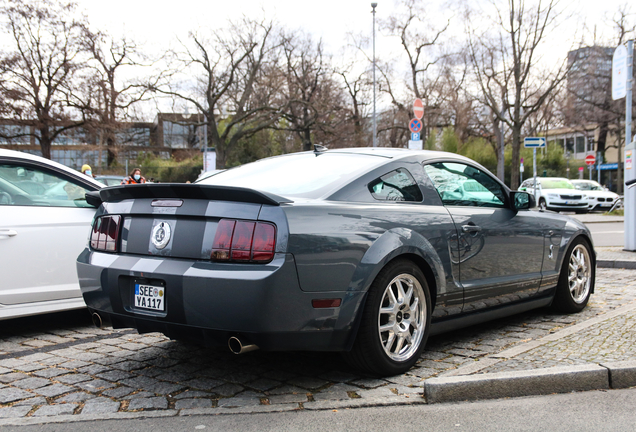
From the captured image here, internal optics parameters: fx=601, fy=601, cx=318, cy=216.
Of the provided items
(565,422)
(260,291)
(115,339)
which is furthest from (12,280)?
(565,422)

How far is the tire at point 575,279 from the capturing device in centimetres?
542

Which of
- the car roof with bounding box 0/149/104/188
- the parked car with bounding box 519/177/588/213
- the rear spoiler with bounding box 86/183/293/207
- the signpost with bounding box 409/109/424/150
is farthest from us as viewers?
the parked car with bounding box 519/177/588/213

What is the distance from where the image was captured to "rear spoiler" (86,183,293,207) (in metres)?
3.18

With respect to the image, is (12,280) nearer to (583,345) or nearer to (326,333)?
(326,333)

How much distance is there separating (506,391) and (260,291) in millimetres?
1531

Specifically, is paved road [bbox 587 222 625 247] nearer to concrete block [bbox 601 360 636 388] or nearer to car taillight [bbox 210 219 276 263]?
concrete block [bbox 601 360 636 388]

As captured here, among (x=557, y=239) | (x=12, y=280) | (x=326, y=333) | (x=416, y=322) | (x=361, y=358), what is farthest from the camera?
(x=557, y=239)

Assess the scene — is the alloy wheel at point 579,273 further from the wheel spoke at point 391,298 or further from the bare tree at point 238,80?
the bare tree at point 238,80

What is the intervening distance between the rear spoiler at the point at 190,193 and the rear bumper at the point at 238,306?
1.11ft

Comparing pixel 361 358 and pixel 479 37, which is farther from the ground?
pixel 479 37

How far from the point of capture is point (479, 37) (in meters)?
33.7

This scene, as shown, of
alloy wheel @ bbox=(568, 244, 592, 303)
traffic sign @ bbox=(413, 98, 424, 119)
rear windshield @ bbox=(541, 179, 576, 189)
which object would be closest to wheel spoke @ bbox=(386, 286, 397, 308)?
alloy wheel @ bbox=(568, 244, 592, 303)

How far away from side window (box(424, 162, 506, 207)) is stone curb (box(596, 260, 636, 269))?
16.1ft

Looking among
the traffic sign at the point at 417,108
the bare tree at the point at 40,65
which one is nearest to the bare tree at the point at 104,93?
the bare tree at the point at 40,65
